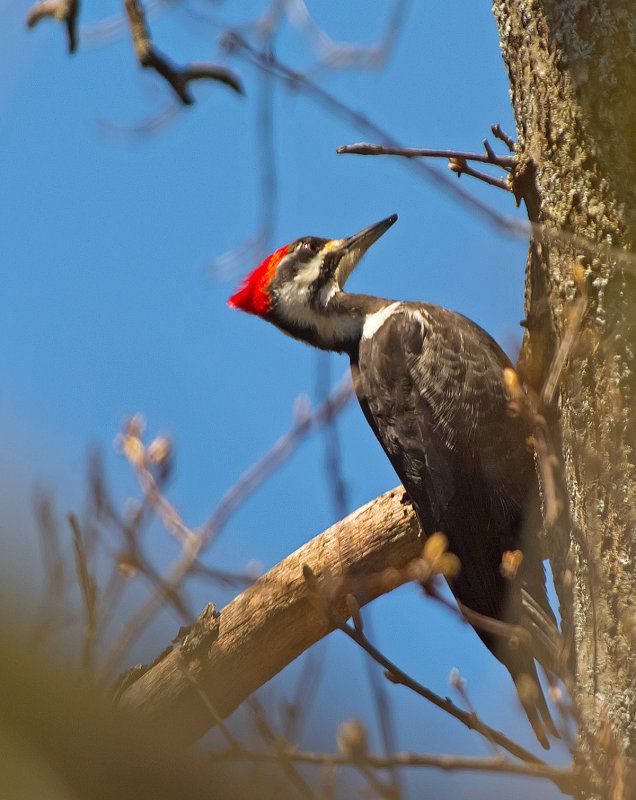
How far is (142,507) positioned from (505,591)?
4.71ft

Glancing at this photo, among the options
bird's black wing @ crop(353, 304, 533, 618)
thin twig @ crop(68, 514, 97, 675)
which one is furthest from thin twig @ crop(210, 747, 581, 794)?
bird's black wing @ crop(353, 304, 533, 618)

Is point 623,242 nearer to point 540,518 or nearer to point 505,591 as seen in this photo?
point 540,518

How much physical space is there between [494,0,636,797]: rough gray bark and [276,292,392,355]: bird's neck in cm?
146

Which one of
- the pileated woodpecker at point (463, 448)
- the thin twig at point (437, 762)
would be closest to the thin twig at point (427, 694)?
the thin twig at point (437, 762)

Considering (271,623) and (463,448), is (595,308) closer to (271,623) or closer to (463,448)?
(463,448)

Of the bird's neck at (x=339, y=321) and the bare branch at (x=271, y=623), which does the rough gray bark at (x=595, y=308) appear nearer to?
the bare branch at (x=271, y=623)

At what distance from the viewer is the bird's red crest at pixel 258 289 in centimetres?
432

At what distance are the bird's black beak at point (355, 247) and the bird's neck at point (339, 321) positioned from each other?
0.18 metres

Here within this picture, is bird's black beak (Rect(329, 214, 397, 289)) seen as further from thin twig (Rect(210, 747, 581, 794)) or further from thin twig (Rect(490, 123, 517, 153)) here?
thin twig (Rect(210, 747, 581, 794))

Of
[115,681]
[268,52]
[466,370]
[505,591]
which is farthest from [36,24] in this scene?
[505,591]

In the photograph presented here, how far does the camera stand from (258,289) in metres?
4.36

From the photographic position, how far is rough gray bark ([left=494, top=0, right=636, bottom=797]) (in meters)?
2.24

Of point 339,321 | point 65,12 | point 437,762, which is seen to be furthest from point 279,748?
point 339,321

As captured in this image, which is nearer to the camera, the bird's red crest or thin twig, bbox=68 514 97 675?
thin twig, bbox=68 514 97 675
